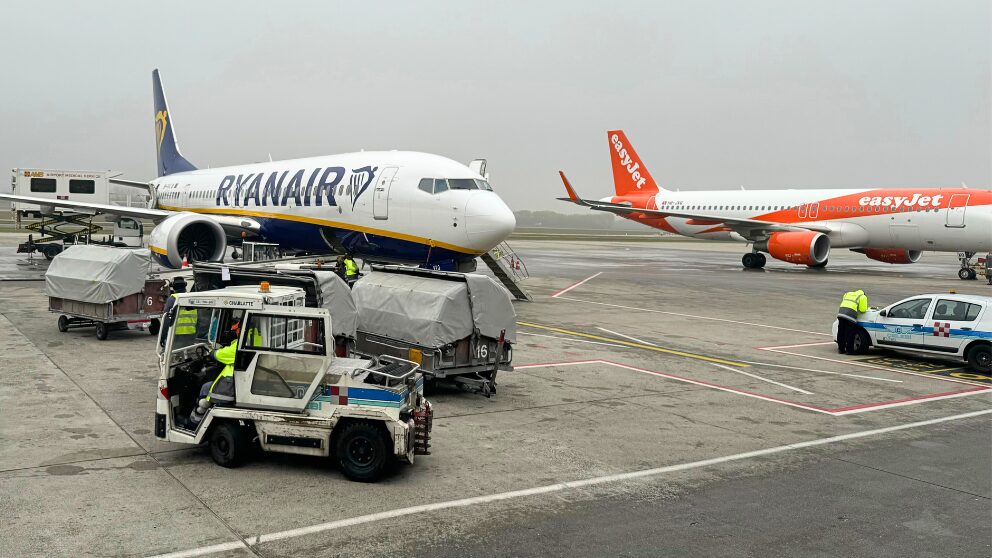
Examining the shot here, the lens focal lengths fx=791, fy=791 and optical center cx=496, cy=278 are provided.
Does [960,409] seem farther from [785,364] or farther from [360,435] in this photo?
[360,435]

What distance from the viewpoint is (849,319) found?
59.8 feet

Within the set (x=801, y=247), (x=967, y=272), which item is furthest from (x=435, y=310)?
(x=967, y=272)

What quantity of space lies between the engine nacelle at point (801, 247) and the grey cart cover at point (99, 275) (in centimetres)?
3472

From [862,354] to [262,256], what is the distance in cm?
2055

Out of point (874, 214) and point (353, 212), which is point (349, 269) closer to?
point (353, 212)

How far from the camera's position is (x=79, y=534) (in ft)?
22.3

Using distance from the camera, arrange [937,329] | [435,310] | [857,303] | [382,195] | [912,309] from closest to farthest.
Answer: [435,310] < [937,329] < [912,309] < [857,303] < [382,195]

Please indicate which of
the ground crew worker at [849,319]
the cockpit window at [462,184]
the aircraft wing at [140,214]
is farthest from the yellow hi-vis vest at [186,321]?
the aircraft wing at [140,214]

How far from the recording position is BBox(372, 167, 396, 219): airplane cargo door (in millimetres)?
22953

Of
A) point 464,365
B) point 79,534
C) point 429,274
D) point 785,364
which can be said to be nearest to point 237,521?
point 79,534

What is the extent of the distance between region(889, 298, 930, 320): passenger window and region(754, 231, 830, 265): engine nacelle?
84.7ft

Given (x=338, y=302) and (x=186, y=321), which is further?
(x=338, y=302)

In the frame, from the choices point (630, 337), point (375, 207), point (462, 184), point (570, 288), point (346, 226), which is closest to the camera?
point (630, 337)

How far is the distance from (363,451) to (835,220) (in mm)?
41719
